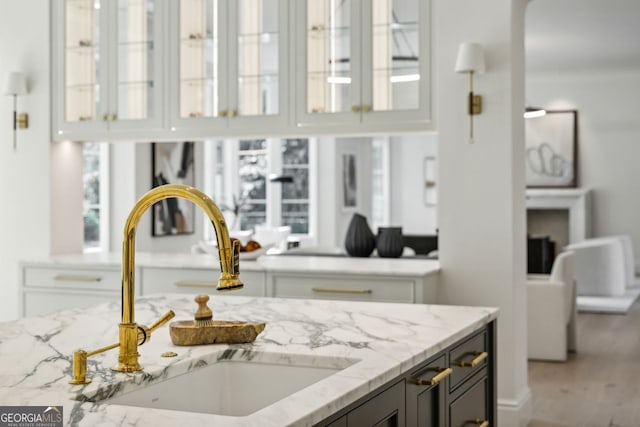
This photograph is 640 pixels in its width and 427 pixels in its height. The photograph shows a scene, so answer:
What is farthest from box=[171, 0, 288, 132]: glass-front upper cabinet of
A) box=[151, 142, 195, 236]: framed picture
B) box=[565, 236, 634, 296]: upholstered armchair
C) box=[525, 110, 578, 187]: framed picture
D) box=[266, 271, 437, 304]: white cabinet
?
box=[525, 110, 578, 187]: framed picture

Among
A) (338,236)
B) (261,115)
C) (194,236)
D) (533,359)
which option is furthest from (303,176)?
(261,115)

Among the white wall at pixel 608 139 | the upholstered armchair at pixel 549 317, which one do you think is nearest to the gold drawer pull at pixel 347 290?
the upholstered armchair at pixel 549 317

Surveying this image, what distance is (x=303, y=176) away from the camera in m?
11.2

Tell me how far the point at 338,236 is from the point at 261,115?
6635 mm

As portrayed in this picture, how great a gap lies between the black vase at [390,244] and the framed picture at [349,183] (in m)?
6.29

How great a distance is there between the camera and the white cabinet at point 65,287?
4.77 metres

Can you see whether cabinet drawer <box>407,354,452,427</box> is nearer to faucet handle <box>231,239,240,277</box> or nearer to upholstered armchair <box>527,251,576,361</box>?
faucet handle <box>231,239,240,277</box>

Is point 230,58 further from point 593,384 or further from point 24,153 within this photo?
point 593,384

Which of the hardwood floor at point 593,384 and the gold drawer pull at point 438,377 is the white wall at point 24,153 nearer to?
the hardwood floor at point 593,384

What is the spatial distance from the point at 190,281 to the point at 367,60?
156cm

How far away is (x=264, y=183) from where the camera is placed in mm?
10898

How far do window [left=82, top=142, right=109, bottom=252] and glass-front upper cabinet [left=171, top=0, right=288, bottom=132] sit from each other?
123 inches

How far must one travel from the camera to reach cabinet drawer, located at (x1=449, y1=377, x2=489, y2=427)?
2.37m

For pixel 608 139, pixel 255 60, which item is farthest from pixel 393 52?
pixel 608 139
